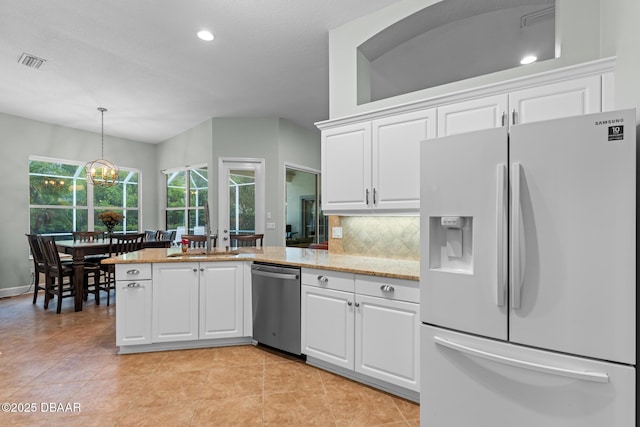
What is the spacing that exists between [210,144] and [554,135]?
532cm

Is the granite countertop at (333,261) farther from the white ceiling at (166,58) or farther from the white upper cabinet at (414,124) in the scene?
the white ceiling at (166,58)

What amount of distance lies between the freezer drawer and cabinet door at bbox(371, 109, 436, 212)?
1.13 meters

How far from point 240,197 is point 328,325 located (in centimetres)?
380

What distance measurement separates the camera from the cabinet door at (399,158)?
8.00ft

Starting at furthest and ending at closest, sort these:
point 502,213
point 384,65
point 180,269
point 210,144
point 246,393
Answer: point 210,144, point 384,65, point 180,269, point 246,393, point 502,213

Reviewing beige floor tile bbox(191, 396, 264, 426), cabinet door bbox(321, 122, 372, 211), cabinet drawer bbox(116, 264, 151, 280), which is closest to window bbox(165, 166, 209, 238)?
cabinet drawer bbox(116, 264, 151, 280)

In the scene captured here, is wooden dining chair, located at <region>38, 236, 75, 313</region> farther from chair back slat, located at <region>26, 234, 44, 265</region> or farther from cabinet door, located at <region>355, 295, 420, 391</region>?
cabinet door, located at <region>355, 295, 420, 391</region>

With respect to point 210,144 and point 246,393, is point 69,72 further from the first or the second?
point 246,393

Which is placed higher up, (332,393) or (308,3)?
(308,3)

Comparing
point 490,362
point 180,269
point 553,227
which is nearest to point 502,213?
point 553,227

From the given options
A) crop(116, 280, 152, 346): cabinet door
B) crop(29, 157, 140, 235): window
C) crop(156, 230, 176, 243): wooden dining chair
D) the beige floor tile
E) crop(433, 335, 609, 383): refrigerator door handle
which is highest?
crop(29, 157, 140, 235): window

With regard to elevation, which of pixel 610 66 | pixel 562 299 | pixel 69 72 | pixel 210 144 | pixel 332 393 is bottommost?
pixel 332 393

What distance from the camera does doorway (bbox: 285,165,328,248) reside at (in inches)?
246

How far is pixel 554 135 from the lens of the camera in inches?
51.0
